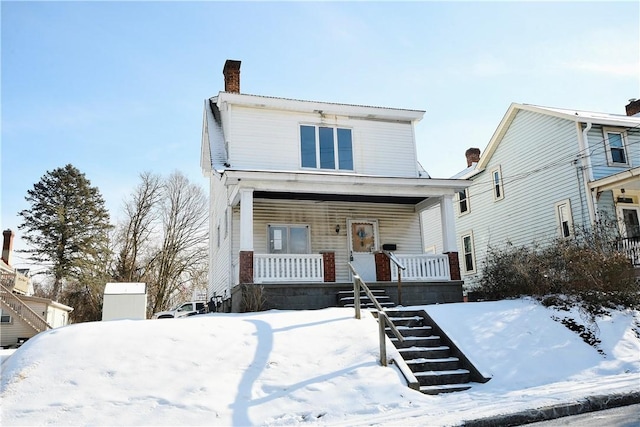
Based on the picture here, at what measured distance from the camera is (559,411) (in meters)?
6.25

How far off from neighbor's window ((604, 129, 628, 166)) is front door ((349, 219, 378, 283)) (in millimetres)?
9233

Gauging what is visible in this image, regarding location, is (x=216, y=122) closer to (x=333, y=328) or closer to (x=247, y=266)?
(x=247, y=266)

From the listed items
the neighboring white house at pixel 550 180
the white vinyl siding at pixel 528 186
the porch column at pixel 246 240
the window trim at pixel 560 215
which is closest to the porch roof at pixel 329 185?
the porch column at pixel 246 240

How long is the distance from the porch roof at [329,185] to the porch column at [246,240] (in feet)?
0.96

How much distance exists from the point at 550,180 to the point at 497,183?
3564 millimetres

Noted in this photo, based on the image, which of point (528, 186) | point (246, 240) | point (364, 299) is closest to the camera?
point (246, 240)

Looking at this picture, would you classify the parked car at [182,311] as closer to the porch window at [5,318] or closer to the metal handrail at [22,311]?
the metal handrail at [22,311]

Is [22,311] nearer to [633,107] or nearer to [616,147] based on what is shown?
[616,147]

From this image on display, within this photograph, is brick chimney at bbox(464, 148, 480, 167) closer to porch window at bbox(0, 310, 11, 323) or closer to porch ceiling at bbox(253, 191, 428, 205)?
porch ceiling at bbox(253, 191, 428, 205)

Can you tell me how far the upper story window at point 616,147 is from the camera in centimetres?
1856

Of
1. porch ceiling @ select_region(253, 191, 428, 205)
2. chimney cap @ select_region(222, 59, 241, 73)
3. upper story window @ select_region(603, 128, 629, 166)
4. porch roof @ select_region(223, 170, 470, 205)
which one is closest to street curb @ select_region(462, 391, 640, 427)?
porch roof @ select_region(223, 170, 470, 205)

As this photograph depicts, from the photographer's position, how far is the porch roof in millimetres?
13273

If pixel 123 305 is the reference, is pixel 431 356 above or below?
Answer: below

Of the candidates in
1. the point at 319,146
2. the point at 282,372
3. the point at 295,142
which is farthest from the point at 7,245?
the point at 282,372
